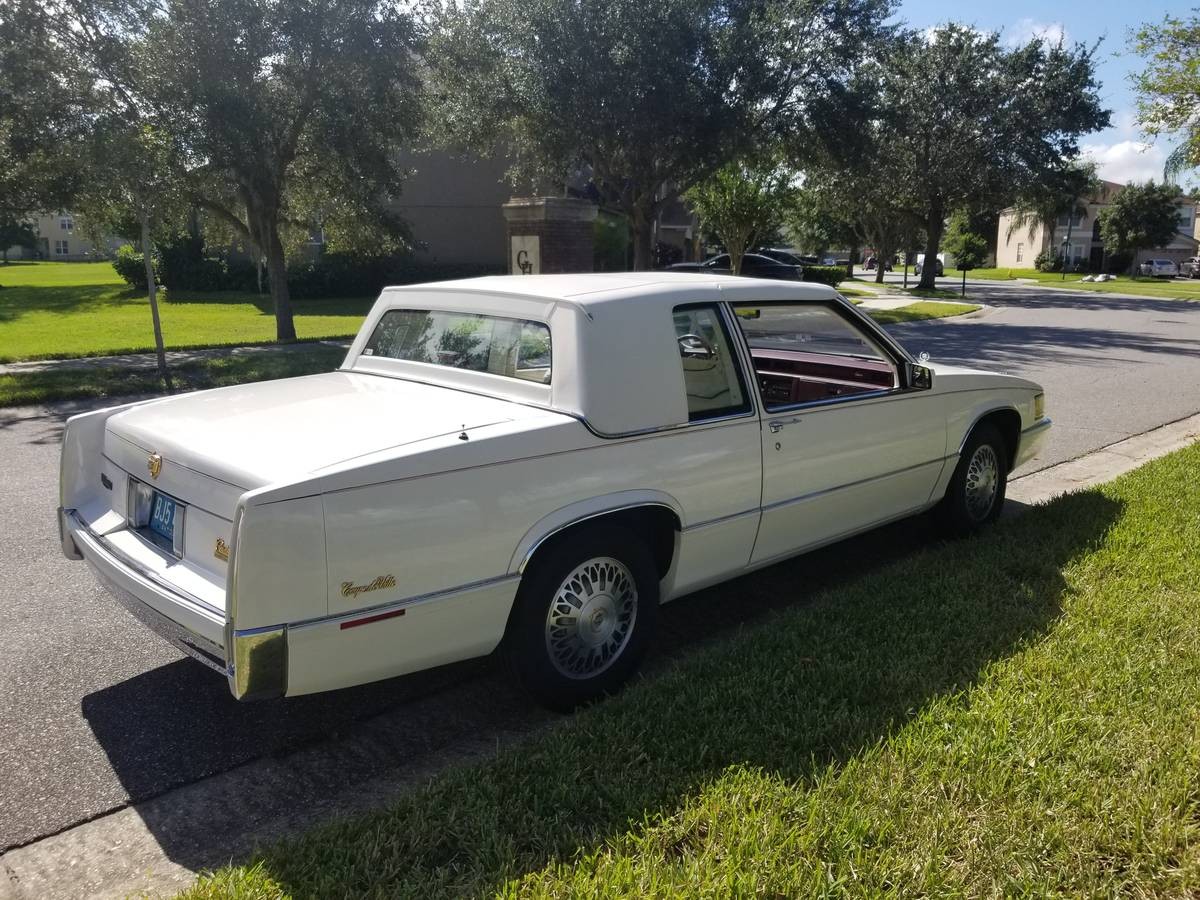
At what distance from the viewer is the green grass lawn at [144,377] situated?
11.4m

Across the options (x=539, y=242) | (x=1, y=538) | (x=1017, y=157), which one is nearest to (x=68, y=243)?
(x=1017, y=157)

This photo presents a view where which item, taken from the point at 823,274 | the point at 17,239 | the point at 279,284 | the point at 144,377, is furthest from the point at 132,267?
the point at 17,239

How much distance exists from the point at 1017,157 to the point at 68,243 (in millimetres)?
83577

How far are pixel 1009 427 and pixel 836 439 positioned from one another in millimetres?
1983

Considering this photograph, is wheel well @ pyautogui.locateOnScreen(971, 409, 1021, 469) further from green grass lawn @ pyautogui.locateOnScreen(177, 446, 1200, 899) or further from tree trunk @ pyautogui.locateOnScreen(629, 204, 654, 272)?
tree trunk @ pyautogui.locateOnScreen(629, 204, 654, 272)

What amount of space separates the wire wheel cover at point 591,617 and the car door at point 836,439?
826 mm

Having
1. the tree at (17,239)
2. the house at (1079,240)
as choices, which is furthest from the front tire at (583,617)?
the house at (1079,240)

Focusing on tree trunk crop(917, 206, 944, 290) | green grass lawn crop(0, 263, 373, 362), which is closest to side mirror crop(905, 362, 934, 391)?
green grass lawn crop(0, 263, 373, 362)

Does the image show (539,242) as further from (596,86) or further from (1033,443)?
(1033,443)

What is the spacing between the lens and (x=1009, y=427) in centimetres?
602

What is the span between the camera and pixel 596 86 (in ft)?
63.6

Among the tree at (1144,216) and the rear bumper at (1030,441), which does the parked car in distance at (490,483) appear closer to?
the rear bumper at (1030,441)

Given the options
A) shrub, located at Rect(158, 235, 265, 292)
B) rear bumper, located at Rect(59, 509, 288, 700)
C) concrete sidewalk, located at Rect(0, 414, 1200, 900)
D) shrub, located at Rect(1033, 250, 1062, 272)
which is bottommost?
concrete sidewalk, located at Rect(0, 414, 1200, 900)

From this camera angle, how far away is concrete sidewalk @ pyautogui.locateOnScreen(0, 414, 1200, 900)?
110 inches
